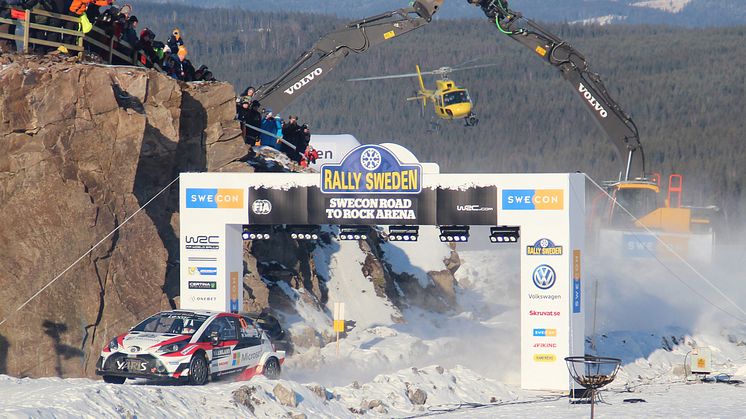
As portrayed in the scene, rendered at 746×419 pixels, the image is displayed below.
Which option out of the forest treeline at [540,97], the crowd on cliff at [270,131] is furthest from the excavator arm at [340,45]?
the forest treeline at [540,97]

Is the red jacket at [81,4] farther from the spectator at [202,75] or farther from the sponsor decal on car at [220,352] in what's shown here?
the sponsor decal on car at [220,352]

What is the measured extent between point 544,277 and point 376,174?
434 cm

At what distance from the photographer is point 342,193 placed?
28281 mm

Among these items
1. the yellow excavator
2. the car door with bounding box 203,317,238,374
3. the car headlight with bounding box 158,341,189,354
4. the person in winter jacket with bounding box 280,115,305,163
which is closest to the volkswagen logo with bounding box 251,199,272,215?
the car door with bounding box 203,317,238,374

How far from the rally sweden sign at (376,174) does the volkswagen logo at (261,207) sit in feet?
5.72

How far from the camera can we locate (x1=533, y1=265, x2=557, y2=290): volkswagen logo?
27.1m

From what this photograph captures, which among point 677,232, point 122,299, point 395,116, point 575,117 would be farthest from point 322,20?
point 122,299

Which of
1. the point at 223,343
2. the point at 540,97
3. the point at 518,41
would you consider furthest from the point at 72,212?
Answer: the point at 540,97

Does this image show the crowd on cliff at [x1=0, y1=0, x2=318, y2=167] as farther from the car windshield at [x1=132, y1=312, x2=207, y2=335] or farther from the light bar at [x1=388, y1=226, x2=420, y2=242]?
the car windshield at [x1=132, y1=312, x2=207, y2=335]

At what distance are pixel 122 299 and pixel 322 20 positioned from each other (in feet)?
543

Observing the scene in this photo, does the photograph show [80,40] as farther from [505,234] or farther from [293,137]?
[505,234]

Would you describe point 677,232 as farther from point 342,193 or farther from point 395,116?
point 395,116

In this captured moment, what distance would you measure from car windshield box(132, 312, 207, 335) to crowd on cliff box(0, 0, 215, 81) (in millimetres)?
9346

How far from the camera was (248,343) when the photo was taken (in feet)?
78.1
